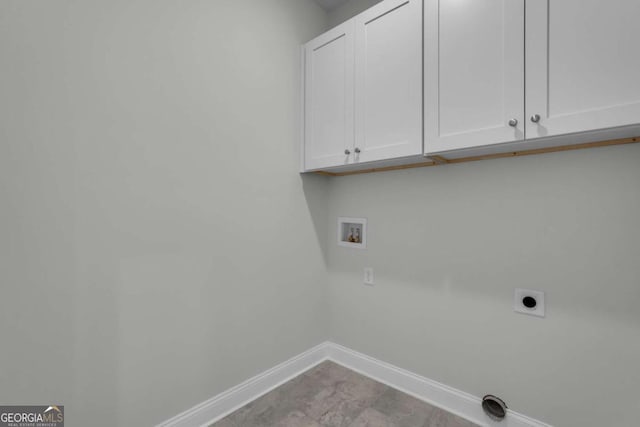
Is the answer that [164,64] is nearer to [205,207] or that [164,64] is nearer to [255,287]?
[205,207]

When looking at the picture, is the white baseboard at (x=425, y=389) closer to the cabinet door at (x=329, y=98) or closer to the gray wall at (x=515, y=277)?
the gray wall at (x=515, y=277)

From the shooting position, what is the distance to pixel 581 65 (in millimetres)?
1044

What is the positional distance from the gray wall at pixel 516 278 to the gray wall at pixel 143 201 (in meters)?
0.76

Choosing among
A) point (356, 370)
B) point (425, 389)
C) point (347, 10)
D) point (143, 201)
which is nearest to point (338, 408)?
point (356, 370)

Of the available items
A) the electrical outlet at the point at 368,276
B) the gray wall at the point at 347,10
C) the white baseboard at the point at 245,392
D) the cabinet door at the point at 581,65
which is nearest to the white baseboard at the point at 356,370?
the white baseboard at the point at 245,392

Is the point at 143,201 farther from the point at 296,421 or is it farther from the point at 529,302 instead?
the point at 529,302

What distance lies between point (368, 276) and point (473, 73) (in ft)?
4.46

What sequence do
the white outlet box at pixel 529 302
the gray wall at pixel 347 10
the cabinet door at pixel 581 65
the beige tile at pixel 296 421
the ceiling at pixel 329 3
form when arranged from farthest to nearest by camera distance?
the ceiling at pixel 329 3
the gray wall at pixel 347 10
the beige tile at pixel 296 421
the white outlet box at pixel 529 302
the cabinet door at pixel 581 65

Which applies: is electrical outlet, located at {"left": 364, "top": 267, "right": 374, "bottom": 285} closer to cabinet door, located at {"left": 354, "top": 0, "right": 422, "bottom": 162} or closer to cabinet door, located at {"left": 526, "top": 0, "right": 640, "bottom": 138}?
cabinet door, located at {"left": 354, "top": 0, "right": 422, "bottom": 162}

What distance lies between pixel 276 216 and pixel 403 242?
0.86 metres

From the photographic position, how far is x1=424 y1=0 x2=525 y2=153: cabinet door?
1172 mm

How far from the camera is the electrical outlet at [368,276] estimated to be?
6.52 ft

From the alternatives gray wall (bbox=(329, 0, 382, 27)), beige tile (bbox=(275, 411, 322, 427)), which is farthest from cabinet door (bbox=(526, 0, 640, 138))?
beige tile (bbox=(275, 411, 322, 427))

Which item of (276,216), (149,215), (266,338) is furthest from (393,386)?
(149,215)
